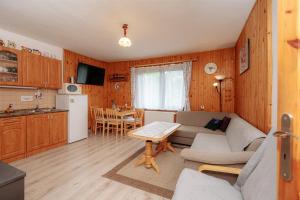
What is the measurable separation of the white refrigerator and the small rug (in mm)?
1870

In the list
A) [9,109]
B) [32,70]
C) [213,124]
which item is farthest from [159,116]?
[9,109]

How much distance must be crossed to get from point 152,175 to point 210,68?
3404 millimetres

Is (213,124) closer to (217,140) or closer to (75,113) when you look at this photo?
(217,140)

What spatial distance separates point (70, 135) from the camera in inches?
152

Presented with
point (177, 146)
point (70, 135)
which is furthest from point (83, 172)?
point (177, 146)

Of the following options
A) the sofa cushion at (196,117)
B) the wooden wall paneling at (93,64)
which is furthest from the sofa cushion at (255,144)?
the wooden wall paneling at (93,64)

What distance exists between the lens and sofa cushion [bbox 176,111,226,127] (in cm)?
387

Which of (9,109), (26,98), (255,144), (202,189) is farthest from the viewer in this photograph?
(26,98)

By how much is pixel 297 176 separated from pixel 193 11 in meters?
2.50

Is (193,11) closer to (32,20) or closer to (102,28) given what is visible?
(102,28)

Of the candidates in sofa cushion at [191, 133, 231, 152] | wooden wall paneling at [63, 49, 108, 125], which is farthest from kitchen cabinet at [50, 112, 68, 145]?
sofa cushion at [191, 133, 231, 152]

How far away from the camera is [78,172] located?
2414mm

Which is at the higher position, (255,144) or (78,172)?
(255,144)

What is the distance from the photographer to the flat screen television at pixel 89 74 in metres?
4.79
